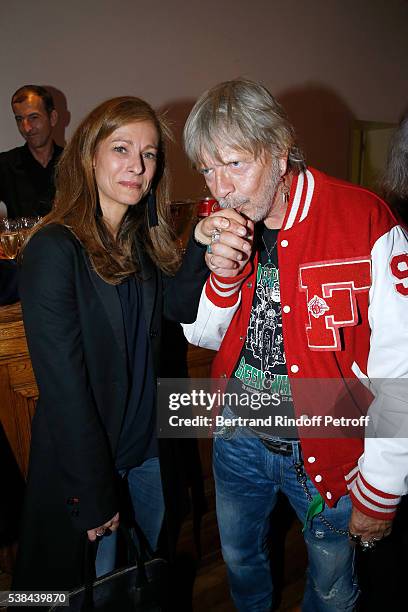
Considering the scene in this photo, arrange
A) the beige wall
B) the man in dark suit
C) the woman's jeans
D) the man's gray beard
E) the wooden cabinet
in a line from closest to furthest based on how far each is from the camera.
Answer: the man's gray beard
the woman's jeans
the wooden cabinet
the man in dark suit
the beige wall

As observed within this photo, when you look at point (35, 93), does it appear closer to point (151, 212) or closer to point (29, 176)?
point (29, 176)

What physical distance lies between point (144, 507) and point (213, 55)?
3894mm

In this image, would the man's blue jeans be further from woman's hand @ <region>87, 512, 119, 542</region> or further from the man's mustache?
the man's mustache

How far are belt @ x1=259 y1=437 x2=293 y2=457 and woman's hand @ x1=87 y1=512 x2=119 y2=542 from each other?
1.41 ft

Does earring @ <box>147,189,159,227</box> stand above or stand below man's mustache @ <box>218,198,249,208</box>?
below

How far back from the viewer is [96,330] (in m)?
1.18

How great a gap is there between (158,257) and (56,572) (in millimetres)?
911

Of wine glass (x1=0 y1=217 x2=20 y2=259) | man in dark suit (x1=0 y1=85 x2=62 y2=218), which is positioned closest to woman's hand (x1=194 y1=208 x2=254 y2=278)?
wine glass (x1=0 y1=217 x2=20 y2=259)

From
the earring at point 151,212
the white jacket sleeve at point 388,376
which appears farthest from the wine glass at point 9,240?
the white jacket sleeve at point 388,376

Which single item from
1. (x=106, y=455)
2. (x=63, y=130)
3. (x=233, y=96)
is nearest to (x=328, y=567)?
(x=106, y=455)

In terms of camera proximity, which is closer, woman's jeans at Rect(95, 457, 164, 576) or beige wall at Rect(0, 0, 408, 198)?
woman's jeans at Rect(95, 457, 164, 576)

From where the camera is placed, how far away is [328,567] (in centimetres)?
124

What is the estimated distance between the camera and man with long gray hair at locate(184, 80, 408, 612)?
1077 millimetres

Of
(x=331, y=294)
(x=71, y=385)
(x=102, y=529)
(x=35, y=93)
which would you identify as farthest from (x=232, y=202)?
(x=35, y=93)
